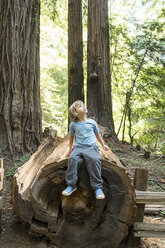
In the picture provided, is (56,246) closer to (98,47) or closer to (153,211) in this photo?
(153,211)

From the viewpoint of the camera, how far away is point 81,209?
8.93 ft

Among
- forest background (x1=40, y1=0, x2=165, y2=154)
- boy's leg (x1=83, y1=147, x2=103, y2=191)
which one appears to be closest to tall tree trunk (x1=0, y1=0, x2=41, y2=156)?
forest background (x1=40, y1=0, x2=165, y2=154)

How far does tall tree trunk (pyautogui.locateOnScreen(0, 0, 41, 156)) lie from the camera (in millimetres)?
5641

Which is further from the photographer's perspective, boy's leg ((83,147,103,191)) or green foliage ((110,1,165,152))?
green foliage ((110,1,165,152))

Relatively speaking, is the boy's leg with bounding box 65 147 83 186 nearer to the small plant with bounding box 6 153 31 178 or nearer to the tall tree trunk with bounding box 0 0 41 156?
the small plant with bounding box 6 153 31 178

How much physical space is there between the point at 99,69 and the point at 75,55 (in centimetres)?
109

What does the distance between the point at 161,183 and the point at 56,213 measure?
10.2 ft

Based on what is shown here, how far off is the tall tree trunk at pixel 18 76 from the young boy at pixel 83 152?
2.88 meters

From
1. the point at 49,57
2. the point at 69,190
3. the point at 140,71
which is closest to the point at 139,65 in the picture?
the point at 140,71

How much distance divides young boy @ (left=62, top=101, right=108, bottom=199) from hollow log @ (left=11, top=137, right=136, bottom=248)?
5.7 inches

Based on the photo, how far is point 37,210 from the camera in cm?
284

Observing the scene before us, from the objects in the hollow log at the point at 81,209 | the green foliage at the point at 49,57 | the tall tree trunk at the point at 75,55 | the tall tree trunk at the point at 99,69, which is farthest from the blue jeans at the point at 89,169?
the green foliage at the point at 49,57

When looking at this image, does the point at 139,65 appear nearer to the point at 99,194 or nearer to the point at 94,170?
the point at 94,170

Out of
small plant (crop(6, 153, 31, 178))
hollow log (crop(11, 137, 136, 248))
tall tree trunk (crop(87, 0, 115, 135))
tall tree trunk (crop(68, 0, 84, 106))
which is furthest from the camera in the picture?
tall tree trunk (crop(68, 0, 84, 106))
